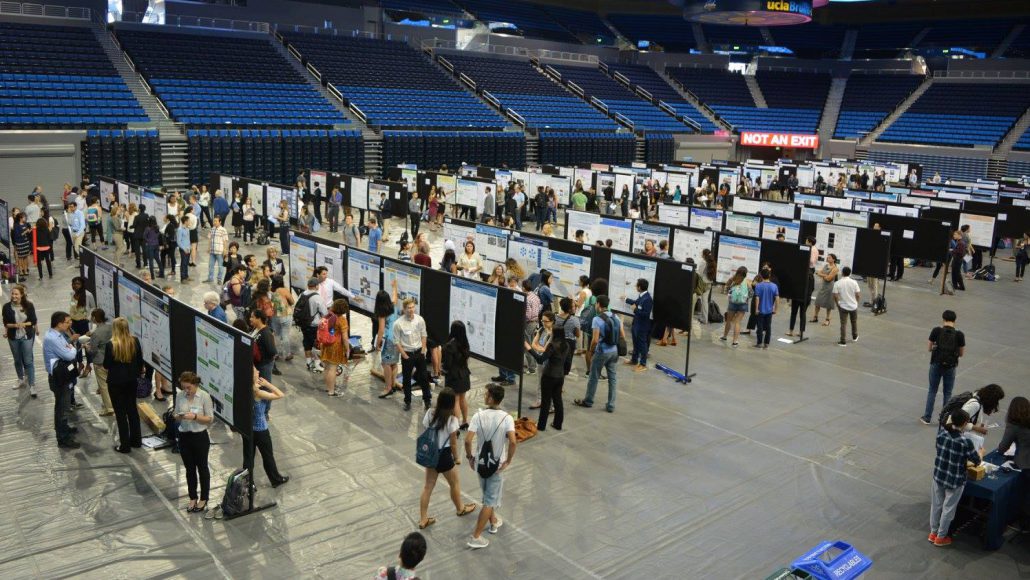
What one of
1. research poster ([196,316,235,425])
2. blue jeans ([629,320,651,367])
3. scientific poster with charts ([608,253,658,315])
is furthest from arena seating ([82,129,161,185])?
research poster ([196,316,235,425])

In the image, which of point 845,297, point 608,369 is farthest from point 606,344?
point 845,297

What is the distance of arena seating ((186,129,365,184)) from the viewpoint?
35625mm

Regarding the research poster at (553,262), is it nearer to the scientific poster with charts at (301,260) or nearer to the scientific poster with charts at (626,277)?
the scientific poster with charts at (626,277)

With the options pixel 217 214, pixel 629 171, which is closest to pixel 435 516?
pixel 217 214

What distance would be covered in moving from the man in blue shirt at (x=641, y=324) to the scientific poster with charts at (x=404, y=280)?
3.77 meters

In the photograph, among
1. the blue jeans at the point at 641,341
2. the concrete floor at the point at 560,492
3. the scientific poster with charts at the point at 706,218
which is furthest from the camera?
the scientific poster with charts at the point at 706,218

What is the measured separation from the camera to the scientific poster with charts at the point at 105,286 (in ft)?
39.7

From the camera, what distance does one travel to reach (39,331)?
15.7 meters

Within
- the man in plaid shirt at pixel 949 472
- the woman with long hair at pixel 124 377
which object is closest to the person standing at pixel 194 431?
the woman with long hair at pixel 124 377

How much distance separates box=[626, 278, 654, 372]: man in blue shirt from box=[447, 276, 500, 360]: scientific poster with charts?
3.18 m

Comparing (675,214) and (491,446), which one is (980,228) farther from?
(491,446)

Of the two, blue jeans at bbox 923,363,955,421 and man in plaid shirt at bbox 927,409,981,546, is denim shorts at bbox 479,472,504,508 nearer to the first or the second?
man in plaid shirt at bbox 927,409,981,546

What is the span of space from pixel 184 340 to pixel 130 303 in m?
2.02

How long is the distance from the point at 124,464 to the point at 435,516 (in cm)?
409
